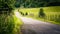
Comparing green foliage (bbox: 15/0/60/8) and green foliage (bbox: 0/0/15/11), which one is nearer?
green foliage (bbox: 0/0/15/11)

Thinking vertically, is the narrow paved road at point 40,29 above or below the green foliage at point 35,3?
below

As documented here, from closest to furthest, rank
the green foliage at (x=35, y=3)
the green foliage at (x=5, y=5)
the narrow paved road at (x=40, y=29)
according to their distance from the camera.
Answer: the green foliage at (x=5, y=5) < the narrow paved road at (x=40, y=29) < the green foliage at (x=35, y=3)

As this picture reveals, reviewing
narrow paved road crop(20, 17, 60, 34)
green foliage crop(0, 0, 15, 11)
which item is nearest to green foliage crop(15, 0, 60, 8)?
narrow paved road crop(20, 17, 60, 34)

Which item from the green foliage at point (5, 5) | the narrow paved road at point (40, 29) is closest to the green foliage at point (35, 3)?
the narrow paved road at point (40, 29)

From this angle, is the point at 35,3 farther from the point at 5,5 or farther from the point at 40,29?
the point at 5,5

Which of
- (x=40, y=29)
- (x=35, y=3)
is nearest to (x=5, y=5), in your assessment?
(x=40, y=29)

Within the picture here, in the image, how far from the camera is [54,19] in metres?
21.3

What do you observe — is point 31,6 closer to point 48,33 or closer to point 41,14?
point 41,14

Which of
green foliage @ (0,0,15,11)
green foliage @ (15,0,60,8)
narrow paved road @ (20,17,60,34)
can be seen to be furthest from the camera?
green foliage @ (15,0,60,8)

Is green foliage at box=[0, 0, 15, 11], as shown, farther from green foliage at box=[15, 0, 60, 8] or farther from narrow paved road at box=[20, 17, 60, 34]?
green foliage at box=[15, 0, 60, 8]

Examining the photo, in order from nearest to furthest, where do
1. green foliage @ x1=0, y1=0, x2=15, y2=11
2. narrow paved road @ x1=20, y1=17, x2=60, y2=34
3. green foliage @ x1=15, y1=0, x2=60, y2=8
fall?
green foliage @ x1=0, y1=0, x2=15, y2=11
narrow paved road @ x1=20, y1=17, x2=60, y2=34
green foliage @ x1=15, y1=0, x2=60, y2=8

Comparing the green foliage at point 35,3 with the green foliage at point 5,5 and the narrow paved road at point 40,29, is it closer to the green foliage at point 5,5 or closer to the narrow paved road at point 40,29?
the narrow paved road at point 40,29

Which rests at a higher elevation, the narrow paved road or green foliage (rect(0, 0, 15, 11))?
green foliage (rect(0, 0, 15, 11))

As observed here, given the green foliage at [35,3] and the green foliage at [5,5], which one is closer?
the green foliage at [5,5]
